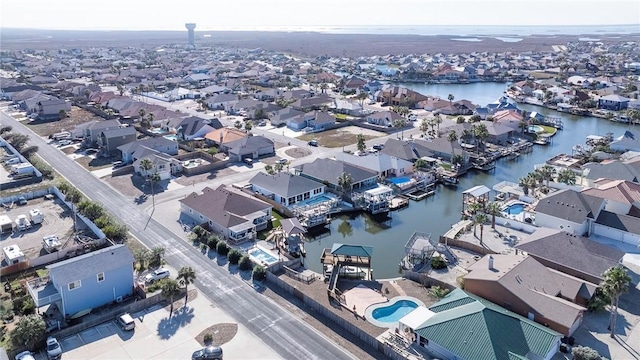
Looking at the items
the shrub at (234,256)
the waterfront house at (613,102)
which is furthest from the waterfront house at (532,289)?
the waterfront house at (613,102)

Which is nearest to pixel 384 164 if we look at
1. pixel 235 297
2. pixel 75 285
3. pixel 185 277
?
pixel 235 297

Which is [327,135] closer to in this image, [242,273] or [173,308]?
[242,273]

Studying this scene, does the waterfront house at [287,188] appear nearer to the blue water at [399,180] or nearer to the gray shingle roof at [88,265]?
Answer: the blue water at [399,180]

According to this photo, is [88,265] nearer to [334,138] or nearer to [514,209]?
[514,209]

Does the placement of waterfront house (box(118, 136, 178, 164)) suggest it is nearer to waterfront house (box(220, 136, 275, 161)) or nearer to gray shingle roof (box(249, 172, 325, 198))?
waterfront house (box(220, 136, 275, 161))

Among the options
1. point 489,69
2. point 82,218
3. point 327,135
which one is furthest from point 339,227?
point 489,69

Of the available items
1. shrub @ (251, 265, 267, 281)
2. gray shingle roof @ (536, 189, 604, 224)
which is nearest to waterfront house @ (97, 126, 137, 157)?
shrub @ (251, 265, 267, 281)
